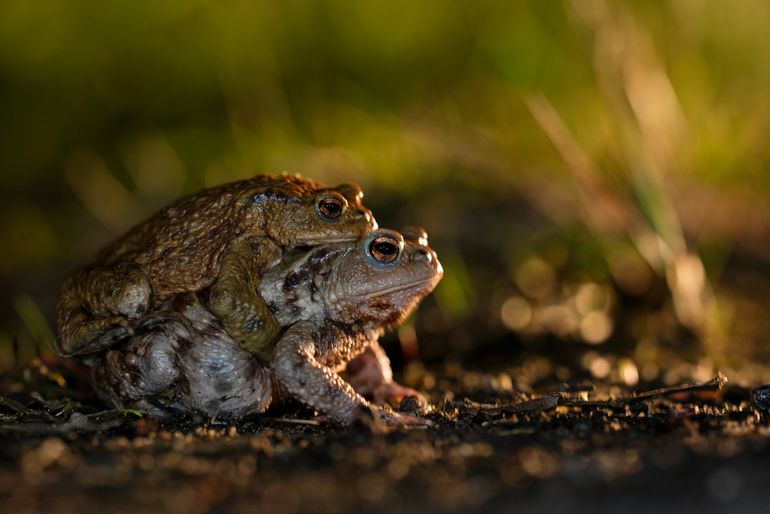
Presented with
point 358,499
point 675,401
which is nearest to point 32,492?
point 358,499

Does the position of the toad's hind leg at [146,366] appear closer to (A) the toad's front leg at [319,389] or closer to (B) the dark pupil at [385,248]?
(A) the toad's front leg at [319,389]

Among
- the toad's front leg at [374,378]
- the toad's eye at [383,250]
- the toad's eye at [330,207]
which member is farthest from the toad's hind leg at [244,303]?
the toad's front leg at [374,378]

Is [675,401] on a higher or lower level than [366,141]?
lower

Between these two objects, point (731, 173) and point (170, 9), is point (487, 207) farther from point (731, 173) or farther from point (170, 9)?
point (170, 9)

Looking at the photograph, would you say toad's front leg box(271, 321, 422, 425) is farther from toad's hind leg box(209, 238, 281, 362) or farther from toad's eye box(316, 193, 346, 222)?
toad's eye box(316, 193, 346, 222)

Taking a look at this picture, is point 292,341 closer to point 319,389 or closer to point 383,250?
Answer: point 319,389

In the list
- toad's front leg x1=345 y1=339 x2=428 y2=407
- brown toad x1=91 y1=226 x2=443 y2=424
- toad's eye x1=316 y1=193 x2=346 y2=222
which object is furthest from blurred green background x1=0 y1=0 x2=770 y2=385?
toad's eye x1=316 y1=193 x2=346 y2=222
